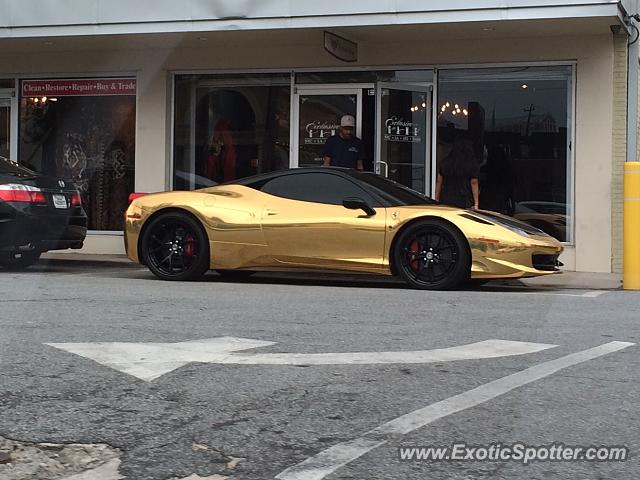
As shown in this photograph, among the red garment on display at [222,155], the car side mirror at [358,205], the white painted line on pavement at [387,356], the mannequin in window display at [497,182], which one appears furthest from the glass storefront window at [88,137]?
the white painted line on pavement at [387,356]

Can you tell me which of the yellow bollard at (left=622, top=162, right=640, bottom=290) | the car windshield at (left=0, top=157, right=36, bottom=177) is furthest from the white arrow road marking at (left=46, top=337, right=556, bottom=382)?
the car windshield at (left=0, top=157, right=36, bottom=177)

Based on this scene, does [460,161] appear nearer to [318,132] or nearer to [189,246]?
[318,132]

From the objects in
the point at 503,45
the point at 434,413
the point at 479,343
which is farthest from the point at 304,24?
the point at 434,413

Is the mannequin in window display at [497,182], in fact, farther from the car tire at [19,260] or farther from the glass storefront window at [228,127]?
the car tire at [19,260]

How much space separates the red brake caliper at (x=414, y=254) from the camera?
8.95m

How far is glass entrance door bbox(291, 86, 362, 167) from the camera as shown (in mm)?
13000

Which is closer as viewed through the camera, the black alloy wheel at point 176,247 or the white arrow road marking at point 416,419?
the white arrow road marking at point 416,419

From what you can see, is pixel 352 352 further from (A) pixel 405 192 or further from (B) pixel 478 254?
(A) pixel 405 192

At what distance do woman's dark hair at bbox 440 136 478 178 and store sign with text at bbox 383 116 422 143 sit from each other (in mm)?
578

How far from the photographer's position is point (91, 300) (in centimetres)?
775

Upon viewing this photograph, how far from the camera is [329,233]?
29.9ft

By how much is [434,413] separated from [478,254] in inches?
181

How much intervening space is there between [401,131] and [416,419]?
9.14 meters

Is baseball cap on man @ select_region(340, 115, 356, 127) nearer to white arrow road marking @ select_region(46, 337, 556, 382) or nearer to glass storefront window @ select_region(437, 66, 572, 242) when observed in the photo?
glass storefront window @ select_region(437, 66, 572, 242)
